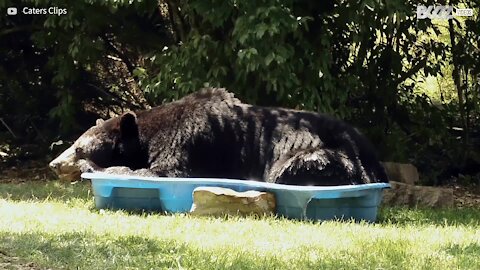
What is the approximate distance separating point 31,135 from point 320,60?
5598 millimetres

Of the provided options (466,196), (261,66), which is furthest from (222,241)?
(466,196)

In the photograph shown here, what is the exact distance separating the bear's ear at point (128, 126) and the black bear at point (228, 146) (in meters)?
0.01

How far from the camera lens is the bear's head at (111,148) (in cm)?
780

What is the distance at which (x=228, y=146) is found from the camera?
7.52 metres

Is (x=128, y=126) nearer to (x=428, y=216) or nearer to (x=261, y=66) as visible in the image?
(x=261, y=66)

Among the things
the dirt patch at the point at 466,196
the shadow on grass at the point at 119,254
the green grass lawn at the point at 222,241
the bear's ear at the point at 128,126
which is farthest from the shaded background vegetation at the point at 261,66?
the shadow on grass at the point at 119,254

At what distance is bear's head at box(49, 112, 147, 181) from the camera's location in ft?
25.6

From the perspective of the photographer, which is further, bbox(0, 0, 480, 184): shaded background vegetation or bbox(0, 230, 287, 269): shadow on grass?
bbox(0, 0, 480, 184): shaded background vegetation

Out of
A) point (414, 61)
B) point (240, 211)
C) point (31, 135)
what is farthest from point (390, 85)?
point (31, 135)

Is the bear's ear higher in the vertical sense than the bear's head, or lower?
higher

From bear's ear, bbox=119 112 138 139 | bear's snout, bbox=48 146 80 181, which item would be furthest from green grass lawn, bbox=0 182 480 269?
bear's snout, bbox=48 146 80 181

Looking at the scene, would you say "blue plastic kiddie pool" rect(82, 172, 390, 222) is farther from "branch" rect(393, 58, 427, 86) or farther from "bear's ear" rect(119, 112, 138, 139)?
"branch" rect(393, 58, 427, 86)

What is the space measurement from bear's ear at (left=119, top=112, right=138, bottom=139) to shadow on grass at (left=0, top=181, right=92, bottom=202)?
0.74m

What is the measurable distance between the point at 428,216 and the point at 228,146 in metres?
2.02
